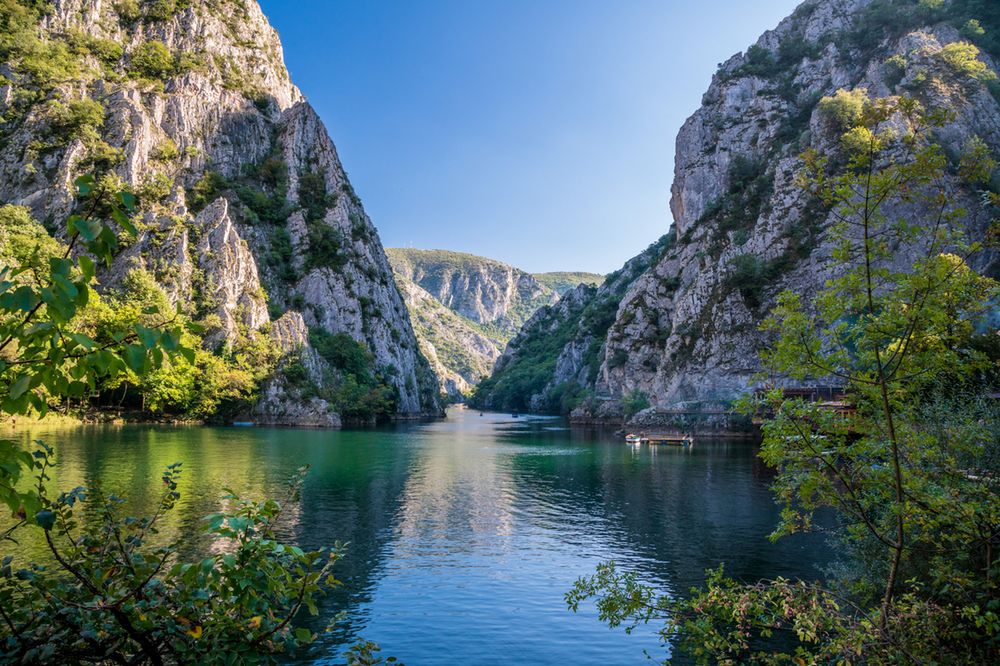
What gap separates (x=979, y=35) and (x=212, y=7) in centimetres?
15472

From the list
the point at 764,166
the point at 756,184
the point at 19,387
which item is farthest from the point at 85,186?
the point at 764,166

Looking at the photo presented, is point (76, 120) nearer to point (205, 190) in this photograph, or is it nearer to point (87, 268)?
point (205, 190)

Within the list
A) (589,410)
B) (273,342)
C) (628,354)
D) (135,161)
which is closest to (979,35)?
(628,354)

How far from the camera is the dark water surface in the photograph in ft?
52.5

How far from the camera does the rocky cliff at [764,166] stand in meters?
84.8

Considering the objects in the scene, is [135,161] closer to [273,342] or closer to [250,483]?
[273,342]

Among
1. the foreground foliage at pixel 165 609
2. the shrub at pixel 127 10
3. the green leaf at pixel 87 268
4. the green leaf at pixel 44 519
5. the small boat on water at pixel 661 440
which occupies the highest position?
the shrub at pixel 127 10

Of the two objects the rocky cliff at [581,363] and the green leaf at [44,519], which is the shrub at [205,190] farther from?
the green leaf at [44,519]

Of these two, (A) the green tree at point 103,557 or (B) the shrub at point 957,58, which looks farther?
(B) the shrub at point 957,58

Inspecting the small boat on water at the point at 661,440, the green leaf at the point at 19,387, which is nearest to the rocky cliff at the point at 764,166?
the small boat on water at the point at 661,440

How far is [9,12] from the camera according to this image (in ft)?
342

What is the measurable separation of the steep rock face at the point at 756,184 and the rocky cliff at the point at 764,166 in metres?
0.26

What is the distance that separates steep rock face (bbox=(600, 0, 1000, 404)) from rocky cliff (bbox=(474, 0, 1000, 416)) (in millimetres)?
262

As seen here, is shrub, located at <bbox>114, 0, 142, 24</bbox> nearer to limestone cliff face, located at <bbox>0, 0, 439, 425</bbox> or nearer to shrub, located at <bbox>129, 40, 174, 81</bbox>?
limestone cliff face, located at <bbox>0, 0, 439, 425</bbox>
